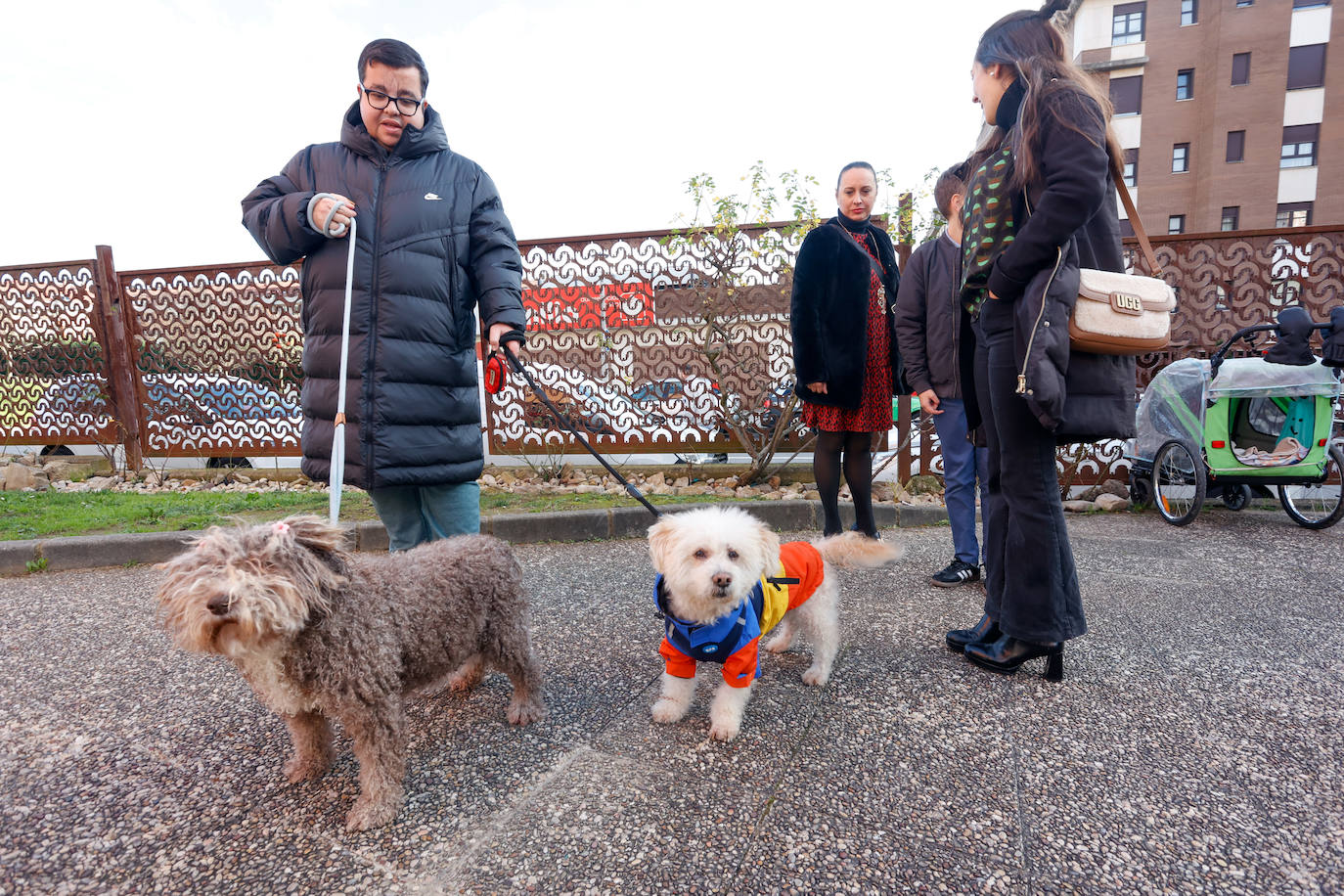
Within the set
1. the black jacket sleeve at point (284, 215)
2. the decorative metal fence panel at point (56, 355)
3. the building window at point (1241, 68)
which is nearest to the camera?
the black jacket sleeve at point (284, 215)

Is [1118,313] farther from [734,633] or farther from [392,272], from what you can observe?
[392,272]

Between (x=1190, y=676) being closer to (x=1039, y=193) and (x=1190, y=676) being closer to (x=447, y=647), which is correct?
(x=1039, y=193)

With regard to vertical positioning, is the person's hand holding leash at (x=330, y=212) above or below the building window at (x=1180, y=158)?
below

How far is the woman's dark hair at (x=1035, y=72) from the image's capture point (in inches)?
82.9

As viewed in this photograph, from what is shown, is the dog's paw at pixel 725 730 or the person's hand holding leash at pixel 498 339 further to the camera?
the person's hand holding leash at pixel 498 339

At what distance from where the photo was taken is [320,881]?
58.5 inches

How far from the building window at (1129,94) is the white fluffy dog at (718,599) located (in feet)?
118

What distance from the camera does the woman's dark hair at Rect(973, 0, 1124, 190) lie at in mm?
2105

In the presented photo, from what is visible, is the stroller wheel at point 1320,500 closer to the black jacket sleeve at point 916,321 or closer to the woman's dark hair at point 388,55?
the black jacket sleeve at point 916,321

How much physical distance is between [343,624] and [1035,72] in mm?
2796

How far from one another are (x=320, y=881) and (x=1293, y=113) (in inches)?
1514

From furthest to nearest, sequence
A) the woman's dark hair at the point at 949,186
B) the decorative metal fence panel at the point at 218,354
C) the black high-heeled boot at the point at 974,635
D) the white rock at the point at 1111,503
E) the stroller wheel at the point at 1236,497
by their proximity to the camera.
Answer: the decorative metal fence panel at the point at 218,354 < the white rock at the point at 1111,503 < the stroller wheel at the point at 1236,497 < the woman's dark hair at the point at 949,186 < the black high-heeled boot at the point at 974,635

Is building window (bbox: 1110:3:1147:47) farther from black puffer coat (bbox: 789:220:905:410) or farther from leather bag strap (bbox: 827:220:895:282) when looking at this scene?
black puffer coat (bbox: 789:220:905:410)

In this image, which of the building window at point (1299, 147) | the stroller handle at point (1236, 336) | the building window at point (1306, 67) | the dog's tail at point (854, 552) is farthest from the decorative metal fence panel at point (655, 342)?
the building window at point (1306, 67)
